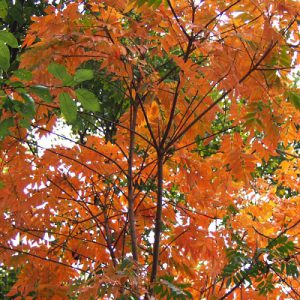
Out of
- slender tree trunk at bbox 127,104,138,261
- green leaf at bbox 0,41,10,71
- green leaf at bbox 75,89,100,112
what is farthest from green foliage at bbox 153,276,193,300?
green leaf at bbox 0,41,10,71

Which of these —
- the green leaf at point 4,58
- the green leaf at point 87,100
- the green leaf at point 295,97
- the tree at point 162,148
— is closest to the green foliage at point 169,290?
the tree at point 162,148

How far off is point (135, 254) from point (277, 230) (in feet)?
3.80

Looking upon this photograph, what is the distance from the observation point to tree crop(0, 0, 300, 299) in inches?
77.5

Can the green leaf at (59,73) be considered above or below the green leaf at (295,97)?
below

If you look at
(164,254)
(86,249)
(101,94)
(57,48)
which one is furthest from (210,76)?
(101,94)

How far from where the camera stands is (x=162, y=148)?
2.26 metres

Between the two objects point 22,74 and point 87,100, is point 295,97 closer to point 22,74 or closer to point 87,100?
point 87,100

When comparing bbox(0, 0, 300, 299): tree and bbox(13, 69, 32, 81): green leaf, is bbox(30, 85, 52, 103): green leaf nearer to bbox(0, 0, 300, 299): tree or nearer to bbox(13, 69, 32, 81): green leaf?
bbox(13, 69, 32, 81): green leaf

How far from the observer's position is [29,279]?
2721 mm

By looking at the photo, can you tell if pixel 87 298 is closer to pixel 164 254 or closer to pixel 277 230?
pixel 164 254

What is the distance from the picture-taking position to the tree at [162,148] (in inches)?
77.5

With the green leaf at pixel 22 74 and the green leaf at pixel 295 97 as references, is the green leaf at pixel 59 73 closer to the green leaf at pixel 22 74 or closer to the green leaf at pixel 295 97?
the green leaf at pixel 22 74

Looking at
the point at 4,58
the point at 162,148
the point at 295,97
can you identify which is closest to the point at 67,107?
the point at 4,58

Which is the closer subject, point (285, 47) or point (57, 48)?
point (57, 48)
